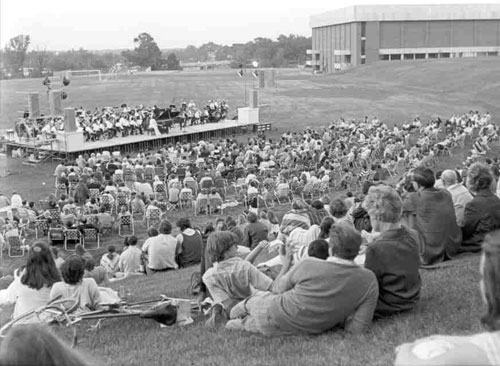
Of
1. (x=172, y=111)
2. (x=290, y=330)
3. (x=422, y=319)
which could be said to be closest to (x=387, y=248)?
(x=422, y=319)

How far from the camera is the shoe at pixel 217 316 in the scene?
605 cm

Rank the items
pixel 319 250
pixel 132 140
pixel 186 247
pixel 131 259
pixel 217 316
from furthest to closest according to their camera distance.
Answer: pixel 132 140
pixel 186 247
pixel 131 259
pixel 217 316
pixel 319 250

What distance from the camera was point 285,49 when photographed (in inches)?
5581

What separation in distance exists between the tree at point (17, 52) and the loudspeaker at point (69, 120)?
6847 centimetres

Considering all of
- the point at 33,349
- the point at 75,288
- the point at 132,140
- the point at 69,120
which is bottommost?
the point at 132,140

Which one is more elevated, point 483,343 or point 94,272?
point 483,343

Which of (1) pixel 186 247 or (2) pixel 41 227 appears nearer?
(1) pixel 186 247

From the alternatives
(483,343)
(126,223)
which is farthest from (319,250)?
(126,223)

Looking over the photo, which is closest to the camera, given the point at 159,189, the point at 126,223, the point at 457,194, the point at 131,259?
the point at 457,194

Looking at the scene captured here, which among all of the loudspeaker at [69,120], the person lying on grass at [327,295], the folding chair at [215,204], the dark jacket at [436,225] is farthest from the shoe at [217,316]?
the loudspeaker at [69,120]

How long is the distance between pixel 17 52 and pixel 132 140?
230ft

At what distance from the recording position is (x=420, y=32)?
89.4 m

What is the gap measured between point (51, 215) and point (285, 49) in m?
131

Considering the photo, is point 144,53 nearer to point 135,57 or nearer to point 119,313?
point 135,57
